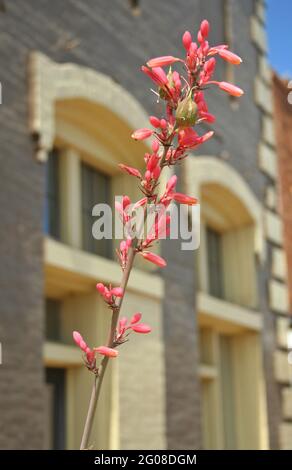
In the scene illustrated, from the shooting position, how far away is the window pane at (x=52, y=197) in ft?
28.7

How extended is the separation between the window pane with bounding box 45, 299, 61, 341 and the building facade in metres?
0.02

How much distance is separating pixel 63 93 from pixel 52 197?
3.95ft

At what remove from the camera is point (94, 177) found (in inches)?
383

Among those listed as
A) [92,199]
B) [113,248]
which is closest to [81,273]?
[113,248]

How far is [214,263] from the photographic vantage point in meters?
12.7

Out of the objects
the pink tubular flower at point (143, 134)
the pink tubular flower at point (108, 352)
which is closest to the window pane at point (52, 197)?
the pink tubular flower at point (143, 134)

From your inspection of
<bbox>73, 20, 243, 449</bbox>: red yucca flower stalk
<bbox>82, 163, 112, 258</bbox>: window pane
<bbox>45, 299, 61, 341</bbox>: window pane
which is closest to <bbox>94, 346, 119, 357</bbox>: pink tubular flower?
<bbox>73, 20, 243, 449</bbox>: red yucca flower stalk

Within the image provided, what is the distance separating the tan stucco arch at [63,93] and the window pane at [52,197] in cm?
67

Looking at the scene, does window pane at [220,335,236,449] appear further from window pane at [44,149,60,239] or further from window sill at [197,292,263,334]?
window pane at [44,149,60,239]

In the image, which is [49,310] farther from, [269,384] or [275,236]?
[275,236]

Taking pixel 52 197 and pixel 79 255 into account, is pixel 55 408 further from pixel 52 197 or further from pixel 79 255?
pixel 52 197

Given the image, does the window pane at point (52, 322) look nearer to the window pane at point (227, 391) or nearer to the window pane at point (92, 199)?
the window pane at point (92, 199)

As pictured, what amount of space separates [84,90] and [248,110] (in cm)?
522

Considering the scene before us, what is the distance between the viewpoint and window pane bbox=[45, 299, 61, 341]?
898 cm
